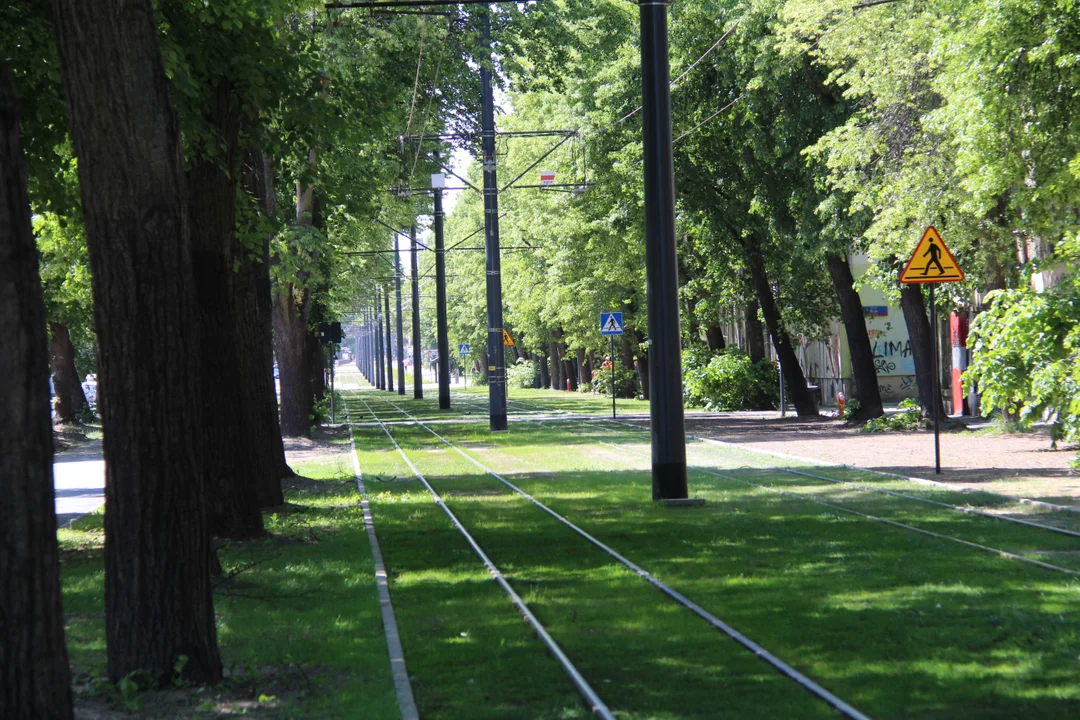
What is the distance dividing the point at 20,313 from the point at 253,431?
9.55 meters

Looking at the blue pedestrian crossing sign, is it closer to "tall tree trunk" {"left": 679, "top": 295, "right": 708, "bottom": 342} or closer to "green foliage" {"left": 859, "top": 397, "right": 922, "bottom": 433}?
"tall tree trunk" {"left": 679, "top": 295, "right": 708, "bottom": 342}

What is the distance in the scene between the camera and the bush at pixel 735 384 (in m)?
44.7

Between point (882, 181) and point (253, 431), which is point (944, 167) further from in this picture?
point (253, 431)

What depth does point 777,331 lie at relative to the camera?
36562mm

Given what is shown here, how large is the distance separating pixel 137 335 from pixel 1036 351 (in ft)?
45.2

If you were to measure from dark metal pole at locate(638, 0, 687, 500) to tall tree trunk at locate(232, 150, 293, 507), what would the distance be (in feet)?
14.8

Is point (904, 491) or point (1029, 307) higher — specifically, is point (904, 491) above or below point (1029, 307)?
below

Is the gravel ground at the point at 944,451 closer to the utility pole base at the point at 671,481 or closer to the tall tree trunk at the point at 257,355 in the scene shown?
the utility pole base at the point at 671,481

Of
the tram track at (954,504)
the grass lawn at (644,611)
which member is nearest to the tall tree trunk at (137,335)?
the grass lawn at (644,611)

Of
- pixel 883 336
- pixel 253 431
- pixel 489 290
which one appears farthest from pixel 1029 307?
pixel 883 336

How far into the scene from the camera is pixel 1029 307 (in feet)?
59.7

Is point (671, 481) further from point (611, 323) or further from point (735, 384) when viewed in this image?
point (735, 384)

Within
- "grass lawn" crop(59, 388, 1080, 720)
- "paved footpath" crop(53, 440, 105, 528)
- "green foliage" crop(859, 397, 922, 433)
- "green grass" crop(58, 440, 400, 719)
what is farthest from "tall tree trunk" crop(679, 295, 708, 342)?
"green grass" crop(58, 440, 400, 719)

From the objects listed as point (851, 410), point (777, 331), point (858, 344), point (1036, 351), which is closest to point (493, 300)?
point (777, 331)
